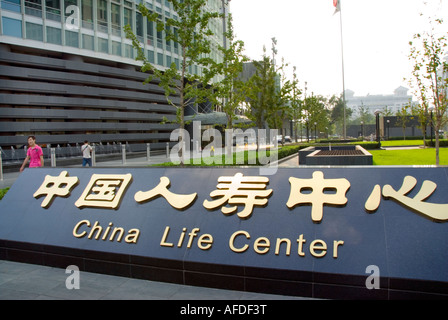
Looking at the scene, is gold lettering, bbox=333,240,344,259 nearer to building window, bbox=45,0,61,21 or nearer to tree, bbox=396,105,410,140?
building window, bbox=45,0,61,21

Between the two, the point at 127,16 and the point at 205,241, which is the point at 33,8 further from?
the point at 205,241

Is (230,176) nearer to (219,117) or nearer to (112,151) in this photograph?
(112,151)

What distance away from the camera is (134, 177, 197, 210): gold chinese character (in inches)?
215

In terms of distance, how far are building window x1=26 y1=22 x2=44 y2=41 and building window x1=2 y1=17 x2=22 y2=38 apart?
569 mm

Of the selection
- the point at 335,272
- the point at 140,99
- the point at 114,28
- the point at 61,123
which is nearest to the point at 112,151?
the point at 61,123

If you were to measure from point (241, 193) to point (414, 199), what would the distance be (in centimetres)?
228

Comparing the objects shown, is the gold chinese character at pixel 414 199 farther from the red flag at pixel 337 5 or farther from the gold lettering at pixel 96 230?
the red flag at pixel 337 5

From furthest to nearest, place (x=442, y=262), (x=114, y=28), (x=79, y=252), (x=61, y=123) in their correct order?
(x=114, y=28)
(x=61, y=123)
(x=79, y=252)
(x=442, y=262)

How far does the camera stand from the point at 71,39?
28359 millimetres

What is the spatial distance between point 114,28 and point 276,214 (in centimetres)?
3183

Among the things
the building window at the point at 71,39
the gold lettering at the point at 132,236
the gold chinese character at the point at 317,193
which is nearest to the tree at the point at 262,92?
the building window at the point at 71,39

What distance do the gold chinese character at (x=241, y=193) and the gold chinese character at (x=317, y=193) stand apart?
385 mm
